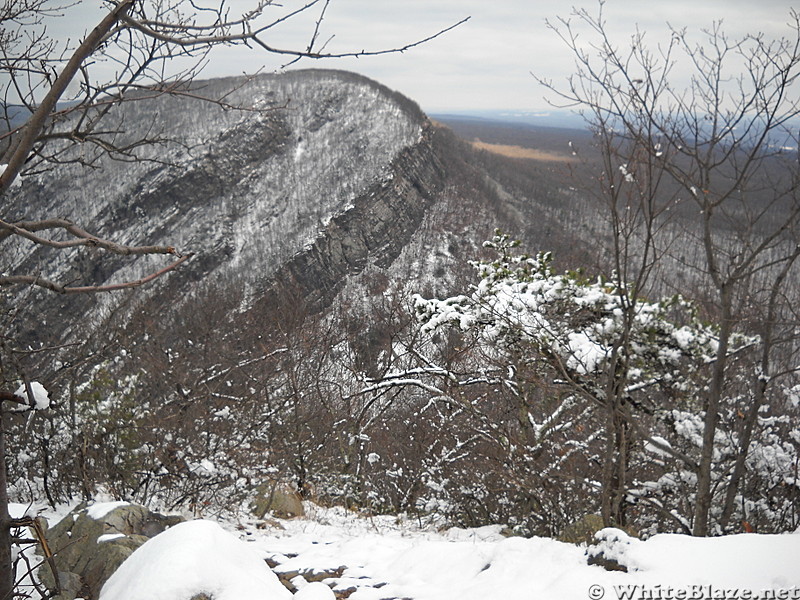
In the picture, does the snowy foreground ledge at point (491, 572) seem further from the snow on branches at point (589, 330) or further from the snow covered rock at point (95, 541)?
the snow on branches at point (589, 330)

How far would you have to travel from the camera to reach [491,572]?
12.7ft

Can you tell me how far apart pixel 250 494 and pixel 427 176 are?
66.0 m

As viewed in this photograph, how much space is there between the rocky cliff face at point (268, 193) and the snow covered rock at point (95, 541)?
44.7 metres

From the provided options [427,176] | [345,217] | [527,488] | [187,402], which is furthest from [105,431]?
[427,176]

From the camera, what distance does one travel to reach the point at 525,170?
298 ft

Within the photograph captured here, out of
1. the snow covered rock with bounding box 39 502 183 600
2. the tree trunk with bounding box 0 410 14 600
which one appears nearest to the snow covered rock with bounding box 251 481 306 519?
the snow covered rock with bounding box 39 502 183 600

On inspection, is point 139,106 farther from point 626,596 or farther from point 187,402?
point 626,596

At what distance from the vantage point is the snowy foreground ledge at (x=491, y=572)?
2729 millimetres

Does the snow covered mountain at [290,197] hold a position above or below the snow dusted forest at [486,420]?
above

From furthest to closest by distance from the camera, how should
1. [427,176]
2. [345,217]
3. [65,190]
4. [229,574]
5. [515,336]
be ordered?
1. [427,176]
2. [65,190]
3. [345,217]
4. [515,336]
5. [229,574]

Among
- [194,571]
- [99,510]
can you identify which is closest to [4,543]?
[194,571]

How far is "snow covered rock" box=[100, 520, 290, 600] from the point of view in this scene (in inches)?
116

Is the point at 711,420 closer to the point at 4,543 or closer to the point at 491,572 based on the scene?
the point at 491,572

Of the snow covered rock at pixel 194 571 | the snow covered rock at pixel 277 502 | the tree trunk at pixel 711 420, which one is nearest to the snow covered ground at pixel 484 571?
the snow covered rock at pixel 194 571
